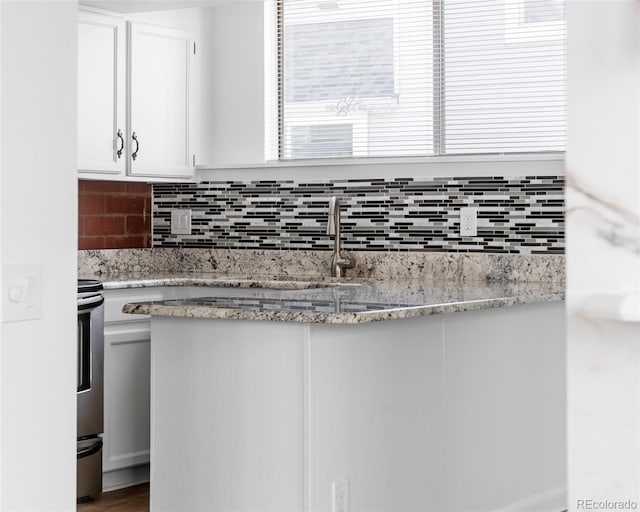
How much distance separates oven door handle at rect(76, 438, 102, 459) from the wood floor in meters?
0.22

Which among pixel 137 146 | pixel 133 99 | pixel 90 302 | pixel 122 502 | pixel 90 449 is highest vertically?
pixel 133 99

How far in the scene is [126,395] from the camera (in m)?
4.39

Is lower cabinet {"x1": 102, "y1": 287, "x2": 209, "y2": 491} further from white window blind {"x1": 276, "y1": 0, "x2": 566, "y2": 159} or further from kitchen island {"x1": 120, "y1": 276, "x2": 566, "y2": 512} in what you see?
white window blind {"x1": 276, "y1": 0, "x2": 566, "y2": 159}

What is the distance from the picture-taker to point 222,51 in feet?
17.1

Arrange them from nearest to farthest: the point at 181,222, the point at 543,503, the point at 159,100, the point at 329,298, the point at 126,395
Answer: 1. the point at 329,298
2. the point at 543,503
3. the point at 126,395
4. the point at 159,100
5. the point at 181,222

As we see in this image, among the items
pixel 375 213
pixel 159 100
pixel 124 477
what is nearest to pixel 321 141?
pixel 375 213

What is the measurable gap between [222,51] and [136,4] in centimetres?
78
